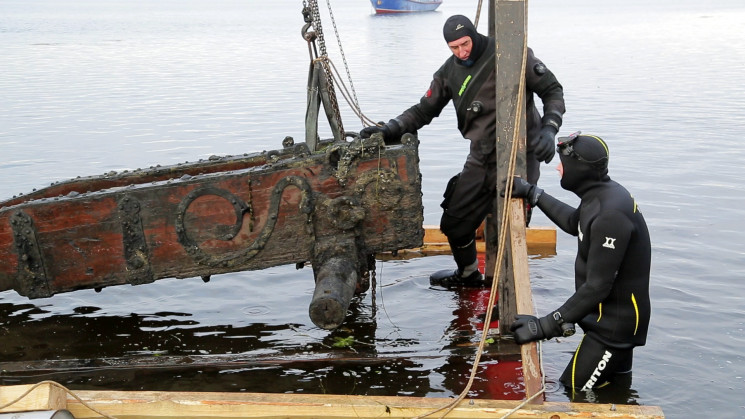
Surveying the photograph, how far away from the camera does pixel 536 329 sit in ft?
14.2

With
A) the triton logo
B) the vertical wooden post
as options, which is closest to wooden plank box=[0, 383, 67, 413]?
the vertical wooden post

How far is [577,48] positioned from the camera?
1260 inches

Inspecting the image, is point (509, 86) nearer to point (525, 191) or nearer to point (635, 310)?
point (525, 191)

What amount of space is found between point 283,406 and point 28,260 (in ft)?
7.15

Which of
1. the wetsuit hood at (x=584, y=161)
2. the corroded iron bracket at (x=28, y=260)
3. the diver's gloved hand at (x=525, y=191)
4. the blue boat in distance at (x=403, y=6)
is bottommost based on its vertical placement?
the corroded iron bracket at (x=28, y=260)

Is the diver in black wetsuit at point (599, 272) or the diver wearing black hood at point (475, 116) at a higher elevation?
the diver wearing black hood at point (475, 116)

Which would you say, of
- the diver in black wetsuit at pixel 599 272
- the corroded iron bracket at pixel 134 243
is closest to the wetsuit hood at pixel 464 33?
the diver in black wetsuit at pixel 599 272

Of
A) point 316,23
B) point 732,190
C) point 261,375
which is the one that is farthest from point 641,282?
point 732,190

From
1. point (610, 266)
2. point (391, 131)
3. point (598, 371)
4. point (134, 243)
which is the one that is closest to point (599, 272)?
point (610, 266)

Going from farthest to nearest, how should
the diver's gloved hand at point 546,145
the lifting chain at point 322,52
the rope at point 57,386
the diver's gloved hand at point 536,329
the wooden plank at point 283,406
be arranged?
the lifting chain at point 322,52
the diver's gloved hand at point 546,145
the diver's gloved hand at point 536,329
the wooden plank at point 283,406
the rope at point 57,386

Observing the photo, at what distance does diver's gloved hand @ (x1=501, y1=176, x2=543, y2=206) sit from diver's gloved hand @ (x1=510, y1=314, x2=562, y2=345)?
0.86 m

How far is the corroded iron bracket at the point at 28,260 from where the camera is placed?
522cm

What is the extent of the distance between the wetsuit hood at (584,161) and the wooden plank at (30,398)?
110 inches

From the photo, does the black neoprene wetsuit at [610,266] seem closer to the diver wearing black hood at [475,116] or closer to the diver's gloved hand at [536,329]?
the diver's gloved hand at [536,329]
